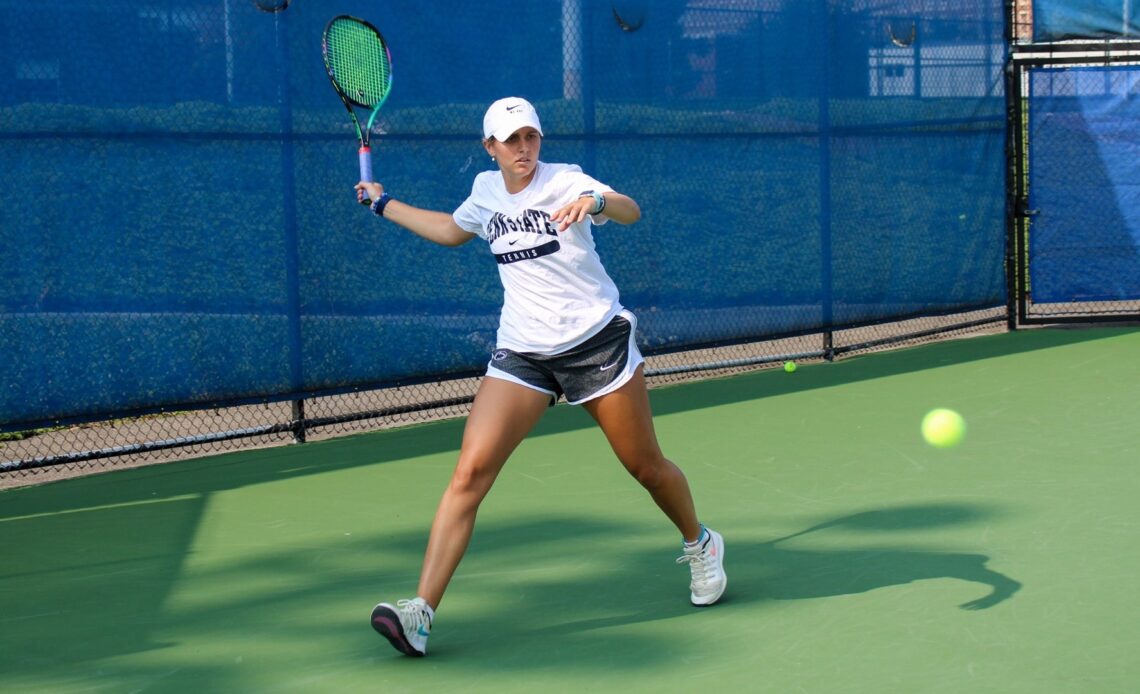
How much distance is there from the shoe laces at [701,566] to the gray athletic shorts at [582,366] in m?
0.68

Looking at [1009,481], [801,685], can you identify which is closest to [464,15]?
[1009,481]

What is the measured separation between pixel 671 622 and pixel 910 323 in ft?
23.5

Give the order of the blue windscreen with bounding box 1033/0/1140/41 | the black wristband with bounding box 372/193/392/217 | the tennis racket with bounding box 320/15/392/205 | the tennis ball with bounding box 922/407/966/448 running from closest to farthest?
the black wristband with bounding box 372/193/392/217 < the tennis racket with bounding box 320/15/392/205 < the tennis ball with bounding box 922/407/966/448 < the blue windscreen with bounding box 1033/0/1140/41

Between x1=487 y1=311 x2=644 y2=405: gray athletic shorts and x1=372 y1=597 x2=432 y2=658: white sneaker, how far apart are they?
30.9 inches

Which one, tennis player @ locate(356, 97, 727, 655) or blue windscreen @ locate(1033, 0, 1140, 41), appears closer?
tennis player @ locate(356, 97, 727, 655)

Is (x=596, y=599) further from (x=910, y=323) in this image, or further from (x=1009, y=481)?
(x=910, y=323)

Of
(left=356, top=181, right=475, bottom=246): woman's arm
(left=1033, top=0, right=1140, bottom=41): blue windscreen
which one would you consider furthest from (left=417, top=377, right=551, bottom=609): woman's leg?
(left=1033, top=0, right=1140, bottom=41): blue windscreen

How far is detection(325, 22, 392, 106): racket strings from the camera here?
5.88 metres

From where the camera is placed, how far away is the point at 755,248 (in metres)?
10.2

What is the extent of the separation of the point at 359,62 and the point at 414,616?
98.9 inches

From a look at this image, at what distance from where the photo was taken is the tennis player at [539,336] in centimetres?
458

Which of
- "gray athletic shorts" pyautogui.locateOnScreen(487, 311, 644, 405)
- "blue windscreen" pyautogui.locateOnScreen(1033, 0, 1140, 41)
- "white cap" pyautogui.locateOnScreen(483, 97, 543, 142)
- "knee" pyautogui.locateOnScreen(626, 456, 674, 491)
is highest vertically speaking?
"blue windscreen" pyautogui.locateOnScreen(1033, 0, 1140, 41)

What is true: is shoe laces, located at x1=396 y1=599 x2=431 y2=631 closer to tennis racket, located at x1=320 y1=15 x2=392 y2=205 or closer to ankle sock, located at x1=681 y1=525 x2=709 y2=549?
ankle sock, located at x1=681 y1=525 x2=709 y2=549

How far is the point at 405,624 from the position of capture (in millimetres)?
4434
